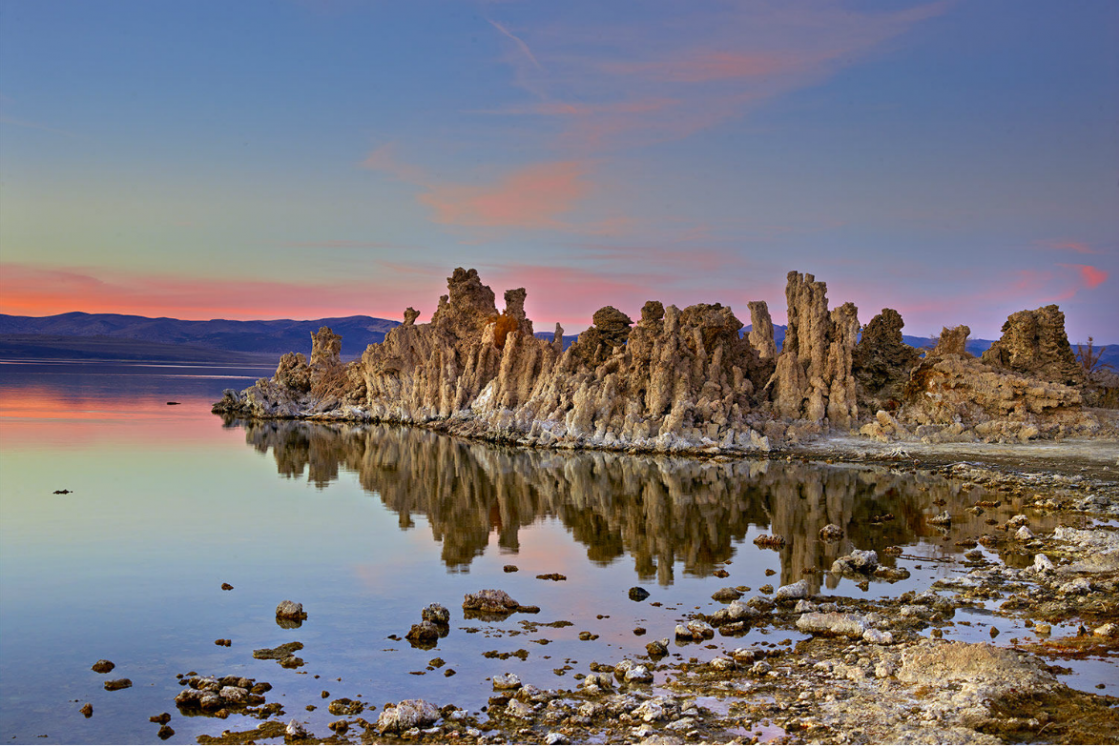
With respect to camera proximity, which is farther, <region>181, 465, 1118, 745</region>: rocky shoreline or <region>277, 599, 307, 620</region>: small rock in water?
<region>277, 599, 307, 620</region>: small rock in water

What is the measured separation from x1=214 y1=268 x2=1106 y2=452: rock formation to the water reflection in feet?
13.9

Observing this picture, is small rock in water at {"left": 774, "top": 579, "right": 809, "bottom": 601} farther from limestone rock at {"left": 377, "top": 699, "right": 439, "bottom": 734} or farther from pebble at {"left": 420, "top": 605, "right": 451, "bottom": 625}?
limestone rock at {"left": 377, "top": 699, "right": 439, "bottom": 734}

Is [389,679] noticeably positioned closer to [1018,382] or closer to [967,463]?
[967,463]

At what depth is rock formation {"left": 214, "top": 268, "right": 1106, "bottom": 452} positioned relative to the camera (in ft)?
168

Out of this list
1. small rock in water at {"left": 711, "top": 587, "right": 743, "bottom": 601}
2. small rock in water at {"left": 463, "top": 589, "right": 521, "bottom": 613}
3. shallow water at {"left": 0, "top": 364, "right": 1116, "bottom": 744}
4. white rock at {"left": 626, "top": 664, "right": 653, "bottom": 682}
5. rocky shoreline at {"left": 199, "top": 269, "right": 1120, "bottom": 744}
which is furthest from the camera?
small rock in water at {"left": 711, "top": 587, "right": 743, "bottom": 601}

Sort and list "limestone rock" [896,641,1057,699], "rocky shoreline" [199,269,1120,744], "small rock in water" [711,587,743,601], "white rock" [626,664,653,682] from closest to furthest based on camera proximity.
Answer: "rocky shoreline" [199,269,1120,744] → "limestone rock" [896,641,1057,699] → "white rock" [626,664,653,682] → "small rock in water" [711,587,743,601]

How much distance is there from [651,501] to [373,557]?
1324cm

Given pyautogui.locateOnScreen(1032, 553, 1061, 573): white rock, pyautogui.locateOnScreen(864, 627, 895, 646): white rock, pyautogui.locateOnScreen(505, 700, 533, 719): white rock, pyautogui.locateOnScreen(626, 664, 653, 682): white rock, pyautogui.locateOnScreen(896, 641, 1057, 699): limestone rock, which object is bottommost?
pyautogui.locateOnScreen(505, 700, 533, 719): white rock

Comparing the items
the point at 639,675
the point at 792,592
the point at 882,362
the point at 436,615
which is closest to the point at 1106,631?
the point at 792,592

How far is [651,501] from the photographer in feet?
116

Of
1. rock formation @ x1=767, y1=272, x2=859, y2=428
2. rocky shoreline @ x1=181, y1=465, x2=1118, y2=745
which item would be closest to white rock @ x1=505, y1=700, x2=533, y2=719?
rocky shoreline @ x1=181, y1=465, x2=1118, y2=745

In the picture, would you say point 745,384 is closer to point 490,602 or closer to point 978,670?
point 490,602

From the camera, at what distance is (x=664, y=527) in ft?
98.6

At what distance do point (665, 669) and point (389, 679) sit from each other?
4832 mm
